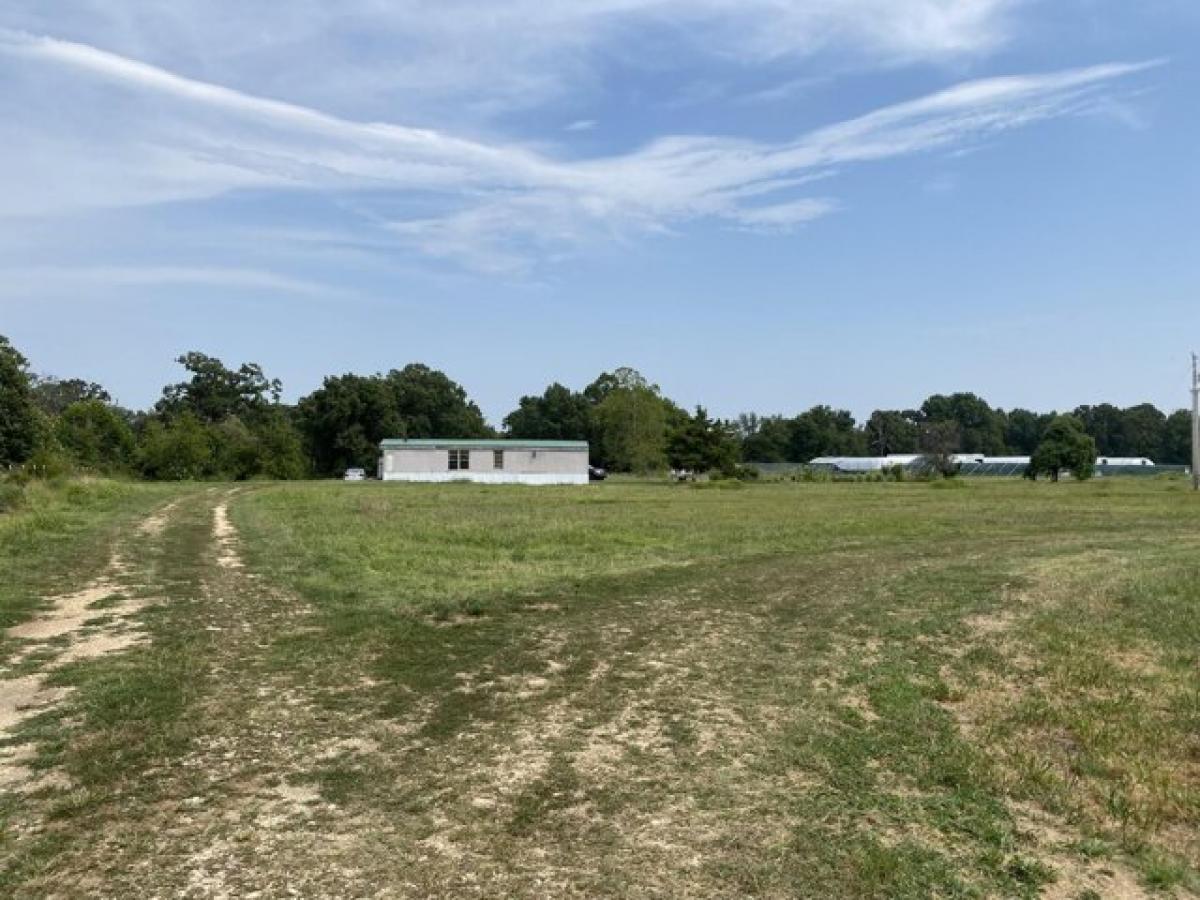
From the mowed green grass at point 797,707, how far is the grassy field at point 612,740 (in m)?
0.03

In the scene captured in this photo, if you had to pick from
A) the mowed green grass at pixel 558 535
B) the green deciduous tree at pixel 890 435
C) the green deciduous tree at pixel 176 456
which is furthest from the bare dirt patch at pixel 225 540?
the green deciduous tree at pixel 890 435

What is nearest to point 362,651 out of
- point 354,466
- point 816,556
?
point 816,556

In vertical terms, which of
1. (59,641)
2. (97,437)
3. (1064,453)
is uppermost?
(97,437)

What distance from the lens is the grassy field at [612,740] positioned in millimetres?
4098

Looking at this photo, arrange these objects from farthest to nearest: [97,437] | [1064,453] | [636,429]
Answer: [636,429]
[1064,453]
[97,437]

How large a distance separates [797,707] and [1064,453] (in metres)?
89.6

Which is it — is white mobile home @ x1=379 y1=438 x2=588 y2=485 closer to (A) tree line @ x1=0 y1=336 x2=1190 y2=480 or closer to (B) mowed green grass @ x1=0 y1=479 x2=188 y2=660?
(A) tree line @ x1=0 y1=336 x2=1190 y2=480

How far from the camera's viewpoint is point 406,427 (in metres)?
96.7

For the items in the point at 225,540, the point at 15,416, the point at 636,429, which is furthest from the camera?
the point at 636,429

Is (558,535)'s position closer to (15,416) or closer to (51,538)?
(51,538)

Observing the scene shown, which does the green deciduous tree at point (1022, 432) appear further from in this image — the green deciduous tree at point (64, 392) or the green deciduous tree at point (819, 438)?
the green deciduous tree at point (64, 392)

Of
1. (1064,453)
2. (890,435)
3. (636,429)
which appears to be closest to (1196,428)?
(1064,453)

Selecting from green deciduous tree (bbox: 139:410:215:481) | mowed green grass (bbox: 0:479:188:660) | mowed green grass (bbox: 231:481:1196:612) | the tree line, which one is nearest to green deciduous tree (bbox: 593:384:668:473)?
the tree line

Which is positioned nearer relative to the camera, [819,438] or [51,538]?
[51,538]
